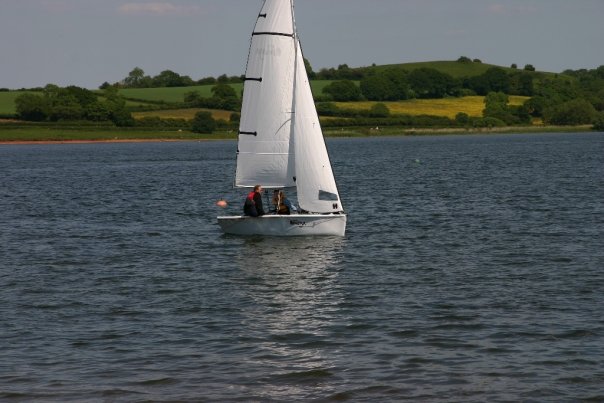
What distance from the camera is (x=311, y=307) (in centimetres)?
2906

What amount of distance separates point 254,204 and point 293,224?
168 cm

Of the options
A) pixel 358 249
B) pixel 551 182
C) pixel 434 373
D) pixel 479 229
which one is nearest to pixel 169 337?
pixel 434 373

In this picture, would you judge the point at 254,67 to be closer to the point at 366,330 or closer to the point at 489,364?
the point at 366,330

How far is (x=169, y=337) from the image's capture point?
83.7 feet

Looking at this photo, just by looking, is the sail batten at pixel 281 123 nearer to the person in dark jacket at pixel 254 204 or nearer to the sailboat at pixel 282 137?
the sailboat at pixel 282 137

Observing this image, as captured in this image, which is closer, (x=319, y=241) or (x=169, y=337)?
(x=169, y=337)

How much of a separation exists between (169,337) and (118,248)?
18.3 m

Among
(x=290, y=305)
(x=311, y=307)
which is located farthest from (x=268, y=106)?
(x=311, y=307)

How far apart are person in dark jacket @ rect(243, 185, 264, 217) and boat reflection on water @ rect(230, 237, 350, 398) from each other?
116 cm

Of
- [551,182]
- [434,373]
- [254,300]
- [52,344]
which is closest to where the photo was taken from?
[434,373]

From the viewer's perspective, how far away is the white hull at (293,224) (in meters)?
41.8

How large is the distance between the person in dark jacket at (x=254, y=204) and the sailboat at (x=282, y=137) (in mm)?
230

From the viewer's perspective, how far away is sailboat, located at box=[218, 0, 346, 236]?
41656 mm

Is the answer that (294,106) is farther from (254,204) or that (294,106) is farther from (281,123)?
(254,204)
